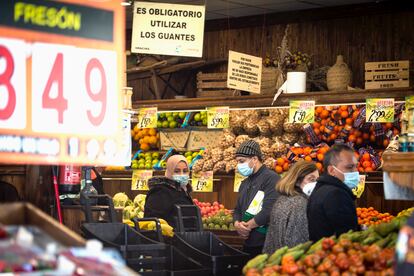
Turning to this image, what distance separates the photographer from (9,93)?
335 cm

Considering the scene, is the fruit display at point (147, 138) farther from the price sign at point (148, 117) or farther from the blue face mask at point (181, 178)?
the blue face mask at point (181, 178)

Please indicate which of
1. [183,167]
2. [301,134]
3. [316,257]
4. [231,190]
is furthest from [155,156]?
[316,257]

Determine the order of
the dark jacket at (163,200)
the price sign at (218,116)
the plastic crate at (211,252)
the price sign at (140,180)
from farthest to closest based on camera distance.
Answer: the price sign at (140,180) < the price sign at (218,116) < the dark jacket at (163,200) < the plastic crate at (211,252)

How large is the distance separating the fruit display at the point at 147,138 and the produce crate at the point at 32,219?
26.7 ft

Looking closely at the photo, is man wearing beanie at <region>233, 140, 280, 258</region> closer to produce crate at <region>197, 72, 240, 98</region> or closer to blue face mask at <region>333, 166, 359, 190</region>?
blue face mask at <region>333, 166, 359, 190</region>

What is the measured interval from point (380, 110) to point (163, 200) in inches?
104

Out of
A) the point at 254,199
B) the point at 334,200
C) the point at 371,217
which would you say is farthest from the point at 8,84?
the point at 371,217

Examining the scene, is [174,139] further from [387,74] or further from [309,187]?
[309,187]

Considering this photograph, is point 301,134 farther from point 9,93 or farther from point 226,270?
point 9,93

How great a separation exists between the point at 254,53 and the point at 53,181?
6.44 metres

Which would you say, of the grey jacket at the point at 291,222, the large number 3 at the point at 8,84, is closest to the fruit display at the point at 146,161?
the grey jacket at the point at 291,222

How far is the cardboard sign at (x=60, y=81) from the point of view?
3346mm

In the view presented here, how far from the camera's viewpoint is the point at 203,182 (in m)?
10.2

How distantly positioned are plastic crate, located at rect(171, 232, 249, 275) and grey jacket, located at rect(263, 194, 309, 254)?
334mm
